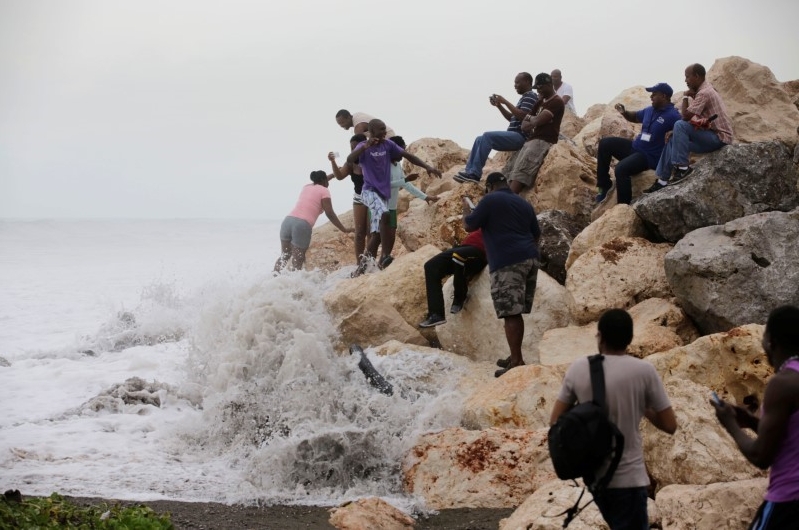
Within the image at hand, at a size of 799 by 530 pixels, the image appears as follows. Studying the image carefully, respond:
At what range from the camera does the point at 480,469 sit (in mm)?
6270

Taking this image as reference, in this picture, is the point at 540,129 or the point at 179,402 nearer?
the point at 179,402

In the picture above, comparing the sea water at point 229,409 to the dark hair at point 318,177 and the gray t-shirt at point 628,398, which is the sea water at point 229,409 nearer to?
the dark hair at point 318,177

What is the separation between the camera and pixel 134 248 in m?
45.6

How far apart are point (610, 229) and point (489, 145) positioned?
242 cm

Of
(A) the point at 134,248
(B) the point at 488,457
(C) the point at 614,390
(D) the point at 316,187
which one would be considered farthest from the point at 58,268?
(C) the point at 614,390

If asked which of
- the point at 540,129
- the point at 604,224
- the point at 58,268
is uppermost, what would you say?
A: the point at 540,129

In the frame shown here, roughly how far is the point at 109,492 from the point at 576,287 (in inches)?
196

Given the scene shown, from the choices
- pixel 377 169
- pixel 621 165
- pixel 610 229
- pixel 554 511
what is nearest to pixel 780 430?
pixel 554 511

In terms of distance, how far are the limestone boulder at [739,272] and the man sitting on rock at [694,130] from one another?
1724 millimetres

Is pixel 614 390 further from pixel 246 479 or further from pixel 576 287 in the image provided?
pixel 576 287

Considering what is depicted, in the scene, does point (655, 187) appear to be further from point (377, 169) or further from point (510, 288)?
point (377, 169)

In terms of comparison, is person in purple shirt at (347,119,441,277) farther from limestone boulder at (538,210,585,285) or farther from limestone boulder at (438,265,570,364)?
limestone boulder at (438,265,570,364)

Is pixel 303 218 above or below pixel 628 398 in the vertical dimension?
above

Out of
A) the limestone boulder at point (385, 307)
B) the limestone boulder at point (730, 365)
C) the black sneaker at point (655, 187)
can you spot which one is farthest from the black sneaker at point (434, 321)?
the black sneaker at point (655, 187)
